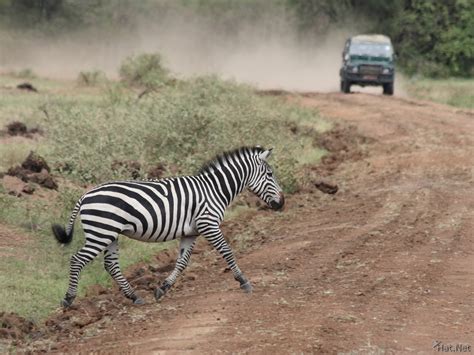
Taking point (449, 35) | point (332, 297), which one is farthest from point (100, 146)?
point (449, 35)

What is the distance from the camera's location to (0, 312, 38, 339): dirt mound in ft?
27.1

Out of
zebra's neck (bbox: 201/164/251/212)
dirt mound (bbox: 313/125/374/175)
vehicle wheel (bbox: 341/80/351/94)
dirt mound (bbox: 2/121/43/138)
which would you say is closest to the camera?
zebra's neck (bbox: 201/164/251/212)

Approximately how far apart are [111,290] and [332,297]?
2.54m

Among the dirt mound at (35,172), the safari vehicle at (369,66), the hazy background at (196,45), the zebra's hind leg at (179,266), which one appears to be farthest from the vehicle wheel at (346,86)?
the zebra's hind leg at (179,266)

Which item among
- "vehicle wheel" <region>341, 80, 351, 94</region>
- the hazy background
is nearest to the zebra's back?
"vehicle wheel" <region>341, 80, 351, 94</region>

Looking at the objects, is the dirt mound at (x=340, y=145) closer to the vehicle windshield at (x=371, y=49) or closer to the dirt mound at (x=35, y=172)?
the dirt mound at (x=35, y=172)

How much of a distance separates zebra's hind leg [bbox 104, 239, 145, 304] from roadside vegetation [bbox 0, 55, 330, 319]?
2.22 ft

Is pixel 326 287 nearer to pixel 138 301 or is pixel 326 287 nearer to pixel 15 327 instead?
pixel 138 301

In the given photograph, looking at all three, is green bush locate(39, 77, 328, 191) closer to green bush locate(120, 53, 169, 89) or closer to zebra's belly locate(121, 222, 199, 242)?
zebra's belly locate(121, 222, 199, 242)

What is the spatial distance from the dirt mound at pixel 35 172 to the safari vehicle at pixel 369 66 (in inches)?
828

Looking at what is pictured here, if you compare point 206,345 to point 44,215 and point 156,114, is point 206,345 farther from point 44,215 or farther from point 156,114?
point 156,114

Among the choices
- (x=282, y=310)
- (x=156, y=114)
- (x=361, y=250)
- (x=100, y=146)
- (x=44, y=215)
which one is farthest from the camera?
(x=156, y=114)

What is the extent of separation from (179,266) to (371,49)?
27.1 m

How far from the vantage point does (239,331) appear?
8023mm
